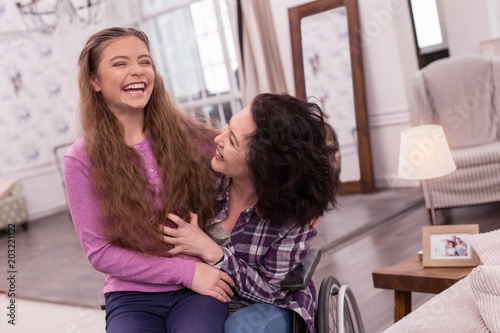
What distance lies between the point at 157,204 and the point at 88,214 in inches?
7.5

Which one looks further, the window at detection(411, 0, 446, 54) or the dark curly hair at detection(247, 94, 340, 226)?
the window at detection(411, 0, 446, 54)

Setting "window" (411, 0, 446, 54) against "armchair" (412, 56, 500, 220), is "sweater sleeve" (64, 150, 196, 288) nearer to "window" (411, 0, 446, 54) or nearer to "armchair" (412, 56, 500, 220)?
"armchair" (412, 56, 500, 220)

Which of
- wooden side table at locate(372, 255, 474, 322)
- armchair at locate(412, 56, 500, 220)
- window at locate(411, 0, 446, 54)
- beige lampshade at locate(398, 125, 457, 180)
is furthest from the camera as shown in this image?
window at locate(411, 0, 446, 54)

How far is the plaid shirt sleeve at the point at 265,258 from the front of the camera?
1699mm

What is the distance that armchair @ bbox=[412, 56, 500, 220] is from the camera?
13.9 ft

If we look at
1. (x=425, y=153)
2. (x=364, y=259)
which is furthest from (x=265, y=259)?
(x=364, y=259)

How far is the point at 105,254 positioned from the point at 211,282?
298 mm

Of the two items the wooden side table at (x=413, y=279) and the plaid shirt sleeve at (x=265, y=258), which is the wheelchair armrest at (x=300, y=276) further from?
the wooden side table at (x=413, y=279)

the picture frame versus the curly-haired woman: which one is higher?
the curly-haired woman

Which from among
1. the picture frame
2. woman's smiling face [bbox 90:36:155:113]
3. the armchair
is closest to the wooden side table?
the picture frame

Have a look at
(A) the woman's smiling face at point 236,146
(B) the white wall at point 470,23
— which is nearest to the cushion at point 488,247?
(A) the woman's smiling face at point 236,146

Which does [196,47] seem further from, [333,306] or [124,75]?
[124,75]

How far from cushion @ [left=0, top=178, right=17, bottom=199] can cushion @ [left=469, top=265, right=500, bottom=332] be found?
6752 mm

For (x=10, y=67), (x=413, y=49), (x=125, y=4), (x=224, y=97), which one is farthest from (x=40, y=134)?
(x=413, y=49)
